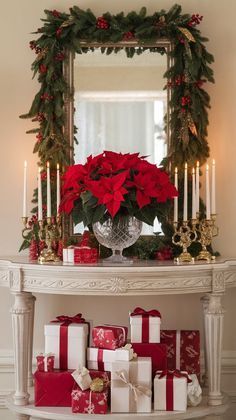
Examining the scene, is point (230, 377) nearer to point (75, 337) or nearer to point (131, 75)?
point (75, 337)

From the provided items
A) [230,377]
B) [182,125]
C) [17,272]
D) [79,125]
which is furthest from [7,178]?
[230,377]

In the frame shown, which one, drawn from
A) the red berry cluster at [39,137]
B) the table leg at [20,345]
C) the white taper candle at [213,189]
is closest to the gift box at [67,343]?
the table leg at [20,345]

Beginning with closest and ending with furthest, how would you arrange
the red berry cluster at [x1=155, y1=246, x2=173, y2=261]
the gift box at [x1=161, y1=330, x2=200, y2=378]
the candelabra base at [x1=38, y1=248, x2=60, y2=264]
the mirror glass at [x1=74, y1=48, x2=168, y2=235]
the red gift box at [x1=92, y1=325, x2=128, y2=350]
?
the red gift box at [x1=92, y1=325, x2=128, y2=350] < the candelabra base at [x1=38, y1=248, x2=60, y2=264] < the gift box at [x1=161, y1=330, x2=200, y2=378] < the red berry cluster at [x1=155, y1=246, x2=173, y2=261] < the mirror glass at [x1=74, y1=48, x2=168, y2=235]

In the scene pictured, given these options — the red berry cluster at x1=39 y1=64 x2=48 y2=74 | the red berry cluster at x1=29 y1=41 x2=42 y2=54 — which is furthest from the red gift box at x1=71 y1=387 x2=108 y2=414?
the red berry cluster at x1=29 y1=41 x2=42 y2=54

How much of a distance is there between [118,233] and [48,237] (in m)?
0.34

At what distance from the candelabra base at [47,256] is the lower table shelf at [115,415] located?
2.09 feet

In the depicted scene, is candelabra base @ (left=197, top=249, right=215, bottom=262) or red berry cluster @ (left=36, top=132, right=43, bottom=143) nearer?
candelabra base @ (left=197, top=249, right=215, bottom=262)

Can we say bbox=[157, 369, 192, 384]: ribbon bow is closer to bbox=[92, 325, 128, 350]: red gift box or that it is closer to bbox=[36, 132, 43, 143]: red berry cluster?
bbox=[92, 325, 128, 350]: red gift box

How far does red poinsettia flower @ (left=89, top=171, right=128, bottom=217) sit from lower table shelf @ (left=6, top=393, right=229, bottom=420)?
857mm

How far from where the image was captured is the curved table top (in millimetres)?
3133

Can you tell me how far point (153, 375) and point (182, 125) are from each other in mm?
1215

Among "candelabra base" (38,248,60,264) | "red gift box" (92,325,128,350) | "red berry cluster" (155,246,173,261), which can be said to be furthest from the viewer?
"red berry cluster" (155,246,173,261)

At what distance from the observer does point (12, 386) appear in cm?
375

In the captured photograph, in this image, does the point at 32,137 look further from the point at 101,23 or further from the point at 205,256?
Answer: the point at 205,256
